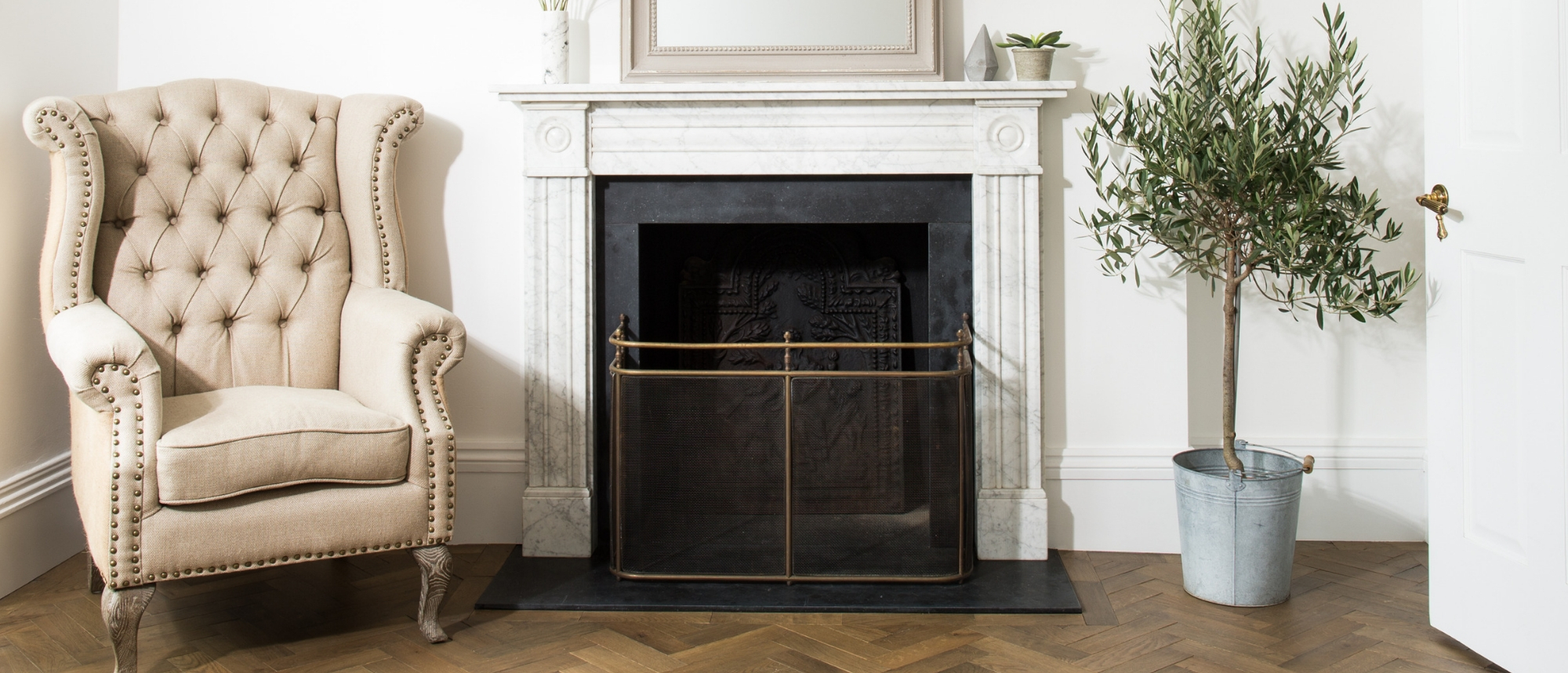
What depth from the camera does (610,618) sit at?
2344 mm

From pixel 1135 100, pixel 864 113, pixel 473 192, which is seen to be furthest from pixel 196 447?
A: pixel 1135 100

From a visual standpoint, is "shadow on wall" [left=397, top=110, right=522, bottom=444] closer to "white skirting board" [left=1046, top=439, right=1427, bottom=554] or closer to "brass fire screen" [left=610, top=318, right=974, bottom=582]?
"brass fire screen" [left=610, top=318, right=974, bottom=582]

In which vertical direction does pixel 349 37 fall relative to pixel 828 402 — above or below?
above

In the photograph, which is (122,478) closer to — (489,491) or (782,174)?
(489,491)

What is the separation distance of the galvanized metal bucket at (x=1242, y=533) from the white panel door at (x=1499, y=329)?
287mm

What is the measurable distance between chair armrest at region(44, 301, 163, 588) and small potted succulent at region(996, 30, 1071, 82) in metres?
1.98

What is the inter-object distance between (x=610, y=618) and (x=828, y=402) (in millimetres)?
671

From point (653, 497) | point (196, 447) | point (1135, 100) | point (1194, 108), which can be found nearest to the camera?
point (196, 447)

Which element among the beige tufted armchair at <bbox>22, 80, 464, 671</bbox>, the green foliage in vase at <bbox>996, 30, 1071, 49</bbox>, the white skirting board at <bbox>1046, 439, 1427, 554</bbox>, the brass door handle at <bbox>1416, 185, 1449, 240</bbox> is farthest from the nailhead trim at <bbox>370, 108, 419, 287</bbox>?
the brass door handle at <bbox>1416, 185, 1449, 240</bbox>

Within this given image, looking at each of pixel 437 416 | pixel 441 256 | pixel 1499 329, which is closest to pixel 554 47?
pixel 441 256

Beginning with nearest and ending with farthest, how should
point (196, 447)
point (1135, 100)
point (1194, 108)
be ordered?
1. point (196, 447)
2. point (1194, 108)
3. point (1135, 100)

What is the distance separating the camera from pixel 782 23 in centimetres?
271

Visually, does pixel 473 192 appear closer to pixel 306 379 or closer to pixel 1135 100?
pixel 306 379

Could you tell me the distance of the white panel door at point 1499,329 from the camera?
186 cm
